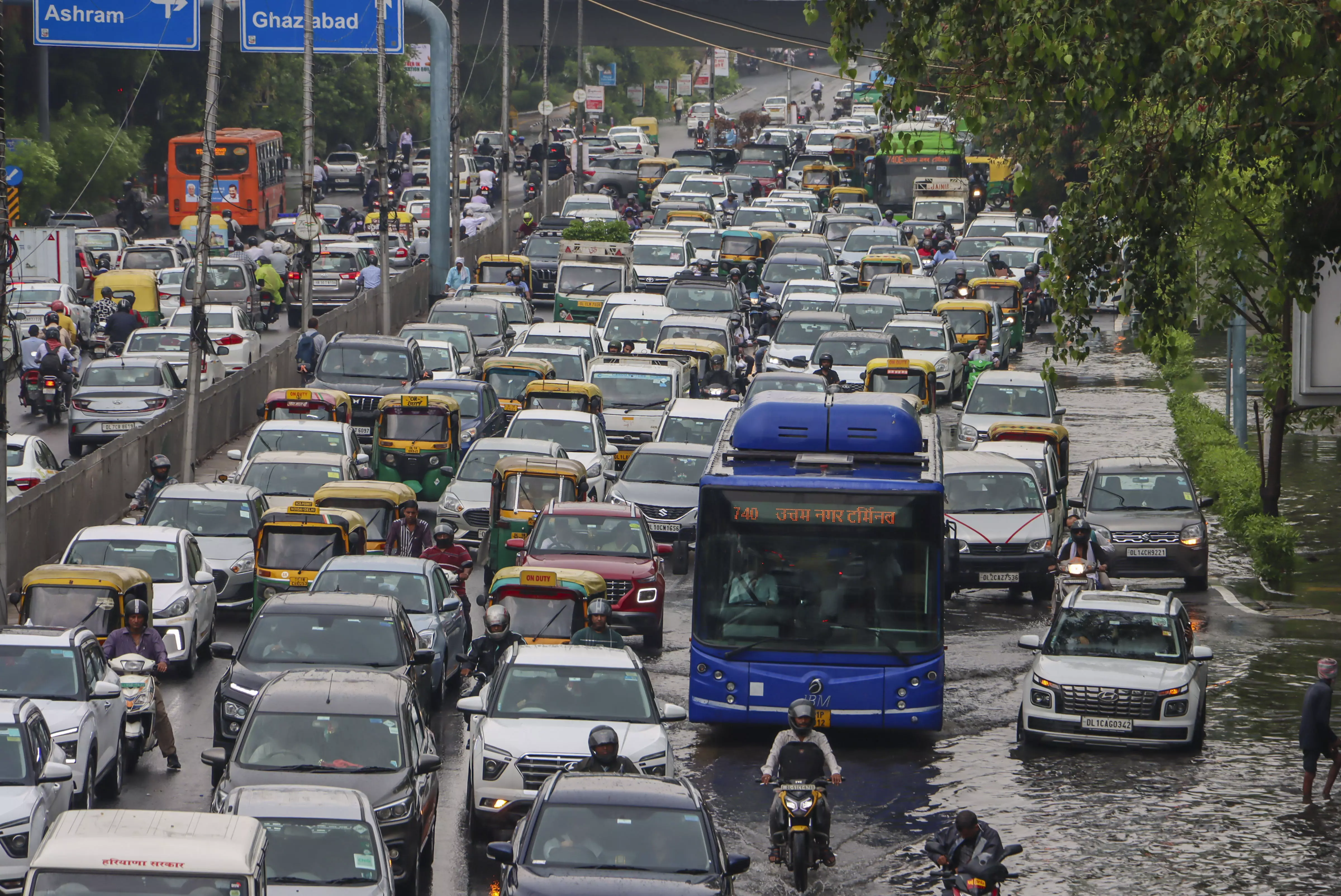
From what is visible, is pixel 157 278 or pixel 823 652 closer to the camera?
pixel 823 652

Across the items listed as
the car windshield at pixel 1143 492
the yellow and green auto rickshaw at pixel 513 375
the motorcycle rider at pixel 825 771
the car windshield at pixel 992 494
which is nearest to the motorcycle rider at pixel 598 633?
the motorcycle rider at pixel 825 771

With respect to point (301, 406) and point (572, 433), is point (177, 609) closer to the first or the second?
point (301, 406)

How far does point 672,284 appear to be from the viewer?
48812 mm

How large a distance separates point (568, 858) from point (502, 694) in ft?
13.9

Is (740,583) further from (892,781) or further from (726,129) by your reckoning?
(726,129)

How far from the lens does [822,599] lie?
62.3 feet

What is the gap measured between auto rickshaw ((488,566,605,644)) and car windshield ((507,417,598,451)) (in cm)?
1102

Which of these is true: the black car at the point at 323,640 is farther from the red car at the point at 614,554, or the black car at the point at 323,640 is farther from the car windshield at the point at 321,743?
the red car at the point at 614,554

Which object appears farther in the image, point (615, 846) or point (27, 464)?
point (27, 464)

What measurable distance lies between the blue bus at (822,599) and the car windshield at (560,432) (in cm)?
1327

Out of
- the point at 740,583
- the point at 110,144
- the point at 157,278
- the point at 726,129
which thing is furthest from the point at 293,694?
the point at 726,129

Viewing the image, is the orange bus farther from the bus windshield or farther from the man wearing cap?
the man wearing cap

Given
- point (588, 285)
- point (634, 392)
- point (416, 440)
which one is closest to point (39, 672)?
point (416, 440)

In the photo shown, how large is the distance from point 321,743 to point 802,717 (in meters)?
3.52
